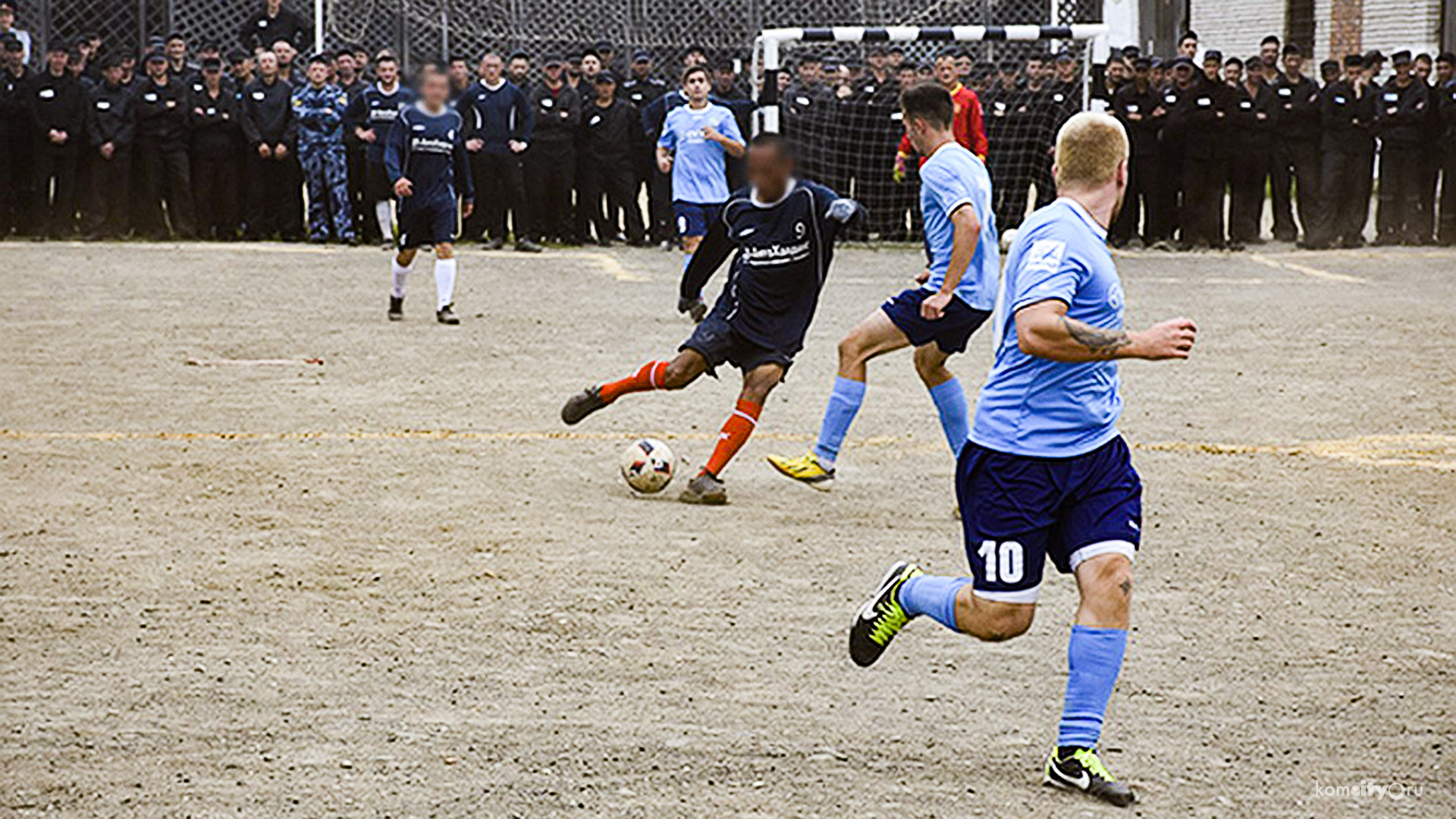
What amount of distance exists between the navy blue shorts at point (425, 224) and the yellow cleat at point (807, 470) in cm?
681

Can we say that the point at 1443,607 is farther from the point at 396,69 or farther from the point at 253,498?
the point at 396,69

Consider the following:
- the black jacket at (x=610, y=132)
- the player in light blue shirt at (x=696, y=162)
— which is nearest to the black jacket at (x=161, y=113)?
the black jacket at (x=610, y=132)

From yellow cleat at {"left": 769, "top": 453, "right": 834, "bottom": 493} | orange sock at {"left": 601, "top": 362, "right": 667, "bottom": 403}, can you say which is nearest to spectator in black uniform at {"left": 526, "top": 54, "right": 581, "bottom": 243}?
orange sock at {"left": 601, "top": 362, "right": 667, "bottom": 403}

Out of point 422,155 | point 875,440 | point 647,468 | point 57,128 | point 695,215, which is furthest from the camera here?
point 57,128

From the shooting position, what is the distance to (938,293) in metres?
8.58

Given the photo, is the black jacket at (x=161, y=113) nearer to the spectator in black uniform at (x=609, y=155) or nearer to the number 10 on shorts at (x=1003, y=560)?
the spectator in black uniform at (x=609, y=155)

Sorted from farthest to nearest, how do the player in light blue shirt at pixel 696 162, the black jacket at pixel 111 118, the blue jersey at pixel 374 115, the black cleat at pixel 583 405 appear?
1. the black jacket at pixel 111 118
2. the blue jersey at pixel 374 115
3. the player in light blue shirt at pixel 696 162
4. the black cleat at pixel 583 405

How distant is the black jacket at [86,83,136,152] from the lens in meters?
21.1

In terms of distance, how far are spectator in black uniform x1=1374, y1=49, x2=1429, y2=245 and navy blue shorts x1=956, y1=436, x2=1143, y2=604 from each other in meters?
18.1

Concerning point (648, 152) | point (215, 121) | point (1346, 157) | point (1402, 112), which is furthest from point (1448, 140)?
point (215, 121)

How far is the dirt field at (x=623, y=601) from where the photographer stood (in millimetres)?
5180

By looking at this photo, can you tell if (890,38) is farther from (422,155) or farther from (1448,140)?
(422,155)

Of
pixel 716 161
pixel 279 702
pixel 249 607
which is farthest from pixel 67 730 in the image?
pixel 716 161

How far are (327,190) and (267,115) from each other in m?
0.98
